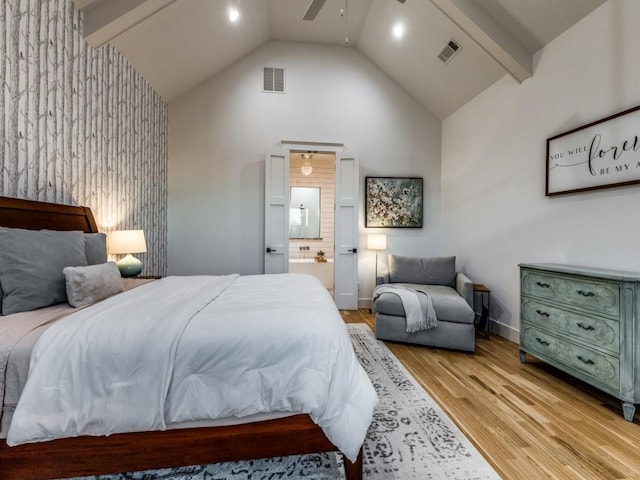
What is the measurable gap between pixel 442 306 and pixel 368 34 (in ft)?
12.5

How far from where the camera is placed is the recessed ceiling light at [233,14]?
3.66 meters

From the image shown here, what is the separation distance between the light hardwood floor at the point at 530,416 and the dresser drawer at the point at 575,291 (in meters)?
0.65

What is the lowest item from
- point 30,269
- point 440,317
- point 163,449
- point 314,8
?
point 163,449

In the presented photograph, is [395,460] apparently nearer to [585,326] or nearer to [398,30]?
[585,326]

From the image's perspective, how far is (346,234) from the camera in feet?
15.5

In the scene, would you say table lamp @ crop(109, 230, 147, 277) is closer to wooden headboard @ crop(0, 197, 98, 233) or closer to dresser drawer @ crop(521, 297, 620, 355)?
wooden headboard @ crop(0, 197, 98, 233)

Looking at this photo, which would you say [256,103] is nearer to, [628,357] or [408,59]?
[408,59]

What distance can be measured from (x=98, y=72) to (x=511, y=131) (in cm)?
425

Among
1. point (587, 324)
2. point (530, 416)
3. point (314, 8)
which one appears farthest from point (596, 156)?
point (314, 8)

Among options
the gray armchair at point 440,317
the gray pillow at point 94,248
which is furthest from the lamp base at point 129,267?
the gray armchair at point 440,317

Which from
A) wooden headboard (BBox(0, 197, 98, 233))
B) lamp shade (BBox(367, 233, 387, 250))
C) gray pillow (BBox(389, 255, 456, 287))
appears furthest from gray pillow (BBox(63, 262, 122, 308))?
lamp shade (BBox(367, 233, 387, 250))

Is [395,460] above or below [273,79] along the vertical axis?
below

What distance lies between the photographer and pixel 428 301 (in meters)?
3.18

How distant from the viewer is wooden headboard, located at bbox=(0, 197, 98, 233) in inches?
76.8
